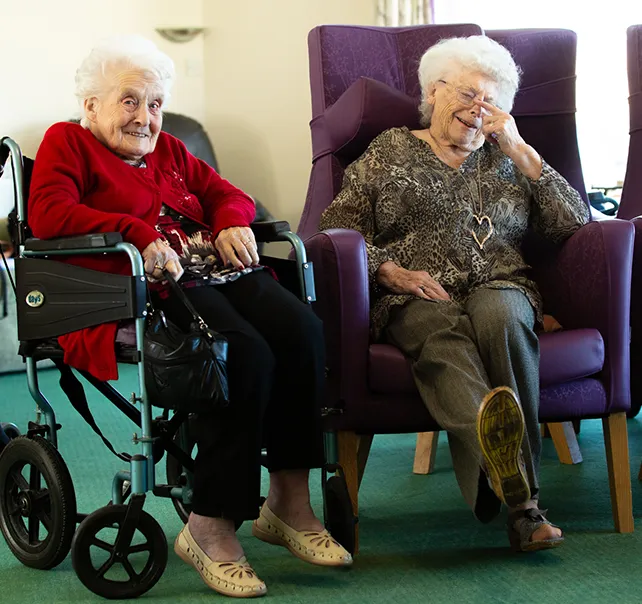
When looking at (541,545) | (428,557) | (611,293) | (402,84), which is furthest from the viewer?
(402,84)

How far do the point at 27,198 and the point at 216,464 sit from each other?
2.16ft

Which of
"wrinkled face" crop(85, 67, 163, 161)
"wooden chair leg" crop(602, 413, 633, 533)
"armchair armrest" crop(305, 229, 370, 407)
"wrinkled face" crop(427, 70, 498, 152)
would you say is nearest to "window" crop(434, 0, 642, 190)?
"wrinkled face" crop(427, 70, 498, 152)

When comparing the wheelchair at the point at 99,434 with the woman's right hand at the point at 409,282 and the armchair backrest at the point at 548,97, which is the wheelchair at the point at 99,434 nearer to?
the woman's right hand at the point at 409,282

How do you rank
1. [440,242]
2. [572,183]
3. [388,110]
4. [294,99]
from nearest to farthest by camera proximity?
[440,242]
[388,110]
[572,183]
[294,99]

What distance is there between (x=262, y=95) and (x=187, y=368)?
136 inches

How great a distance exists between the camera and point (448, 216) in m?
2.24

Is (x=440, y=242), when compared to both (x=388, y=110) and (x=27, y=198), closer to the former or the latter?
(x=388, y=110)

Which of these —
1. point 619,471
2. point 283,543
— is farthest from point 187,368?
point 619,471

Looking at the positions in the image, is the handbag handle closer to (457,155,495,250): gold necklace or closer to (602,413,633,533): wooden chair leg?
(457,155,495,250): gold necklace

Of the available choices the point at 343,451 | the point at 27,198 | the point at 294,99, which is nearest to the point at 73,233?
the point at 27,198

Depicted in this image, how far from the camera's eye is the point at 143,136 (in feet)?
6.37

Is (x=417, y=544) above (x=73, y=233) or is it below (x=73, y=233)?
below

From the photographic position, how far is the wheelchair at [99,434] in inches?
66.7

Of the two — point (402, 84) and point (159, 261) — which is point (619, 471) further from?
point (402, 84)
